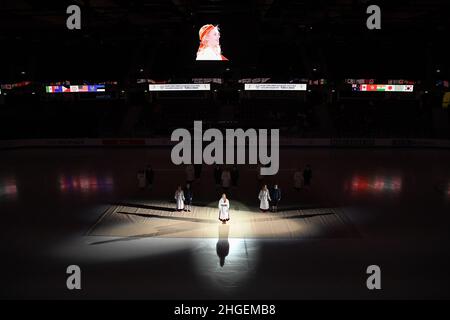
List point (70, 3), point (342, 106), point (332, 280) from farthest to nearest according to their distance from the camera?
1. point (342, 106)
2. point (70, 3)
3. point (332, 280)

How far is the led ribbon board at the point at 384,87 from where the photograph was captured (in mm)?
35156

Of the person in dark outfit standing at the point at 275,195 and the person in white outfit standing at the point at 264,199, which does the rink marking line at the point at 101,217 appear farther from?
the person in dark outfit standing at the point at 275,195

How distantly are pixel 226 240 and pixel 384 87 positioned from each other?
2811cm

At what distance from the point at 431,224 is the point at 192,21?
20.7 metres

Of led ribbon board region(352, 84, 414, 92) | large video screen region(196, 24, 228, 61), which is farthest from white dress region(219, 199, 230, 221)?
led ribbon board region(352, 84, 414, 92)

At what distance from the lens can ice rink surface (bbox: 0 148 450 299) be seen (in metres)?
9.27

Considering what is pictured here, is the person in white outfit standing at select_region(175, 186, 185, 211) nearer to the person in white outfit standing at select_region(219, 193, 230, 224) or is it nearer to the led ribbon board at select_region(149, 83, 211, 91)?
the person in white outfit standing at select_region(219, 193, 230, 224)

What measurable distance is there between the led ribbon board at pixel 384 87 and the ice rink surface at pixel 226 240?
15.0 meters

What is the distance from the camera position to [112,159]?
90.4 ft

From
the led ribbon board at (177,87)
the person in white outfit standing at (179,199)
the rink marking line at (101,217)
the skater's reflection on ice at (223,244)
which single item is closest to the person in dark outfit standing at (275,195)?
the skater's reflection on ice at (223,244)

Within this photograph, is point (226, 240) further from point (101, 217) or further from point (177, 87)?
point (177, 87)

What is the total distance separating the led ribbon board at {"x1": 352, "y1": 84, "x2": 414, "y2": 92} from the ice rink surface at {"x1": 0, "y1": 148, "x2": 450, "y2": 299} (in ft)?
49.3
